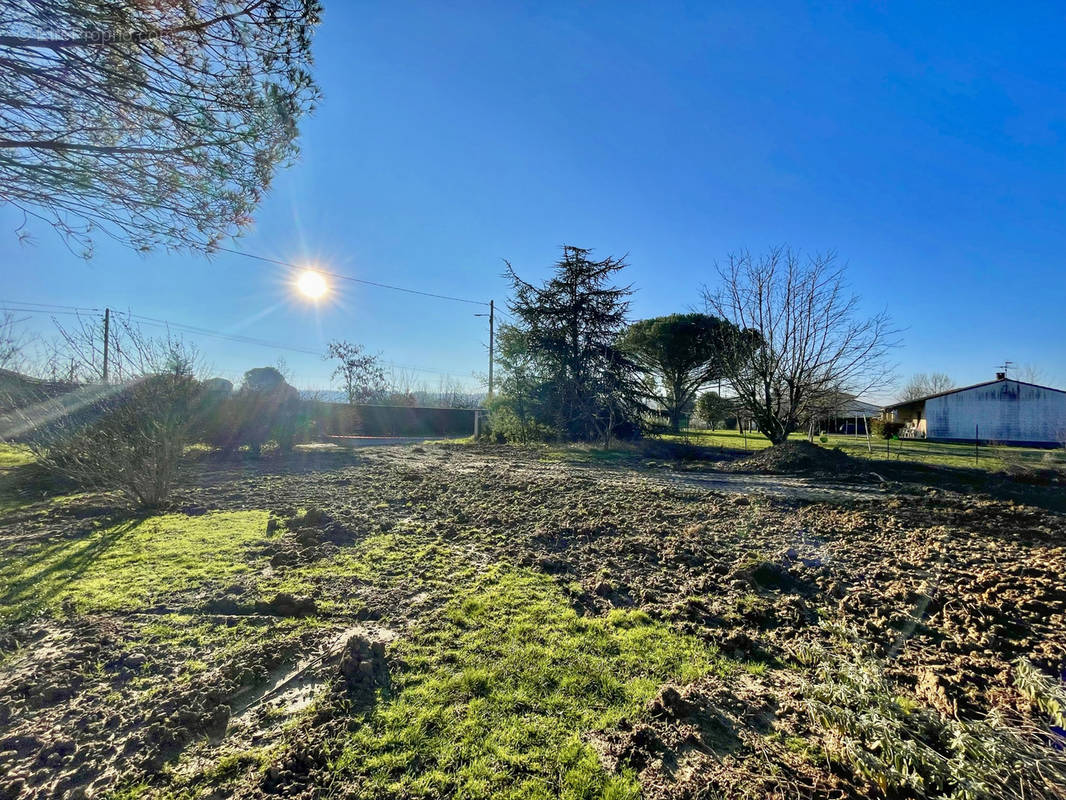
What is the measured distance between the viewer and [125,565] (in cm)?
407

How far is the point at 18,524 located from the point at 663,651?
25.1 ft

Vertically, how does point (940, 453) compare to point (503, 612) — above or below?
above

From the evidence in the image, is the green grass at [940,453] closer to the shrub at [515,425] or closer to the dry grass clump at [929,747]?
the shrub at [515,425]

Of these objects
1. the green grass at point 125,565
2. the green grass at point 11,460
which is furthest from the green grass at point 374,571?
the green grass at point 11,460

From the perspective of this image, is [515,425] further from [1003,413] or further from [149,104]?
[1003,413]

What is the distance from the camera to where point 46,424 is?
6.10 meters

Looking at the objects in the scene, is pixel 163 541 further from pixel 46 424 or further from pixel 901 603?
pixel 901 603

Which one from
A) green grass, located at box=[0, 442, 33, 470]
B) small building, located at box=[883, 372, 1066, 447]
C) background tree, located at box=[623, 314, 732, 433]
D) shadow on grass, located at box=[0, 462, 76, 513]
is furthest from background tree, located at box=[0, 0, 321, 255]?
small building, located at box=[883, 372, 1066, 447]

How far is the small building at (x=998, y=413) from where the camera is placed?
85.9 feet

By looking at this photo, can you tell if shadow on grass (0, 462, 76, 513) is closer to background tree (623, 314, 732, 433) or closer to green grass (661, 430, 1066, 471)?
green grass (661, 430, 1066, 471)

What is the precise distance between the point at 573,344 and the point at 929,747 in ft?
53.9

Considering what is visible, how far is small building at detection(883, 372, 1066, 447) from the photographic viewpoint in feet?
85.9

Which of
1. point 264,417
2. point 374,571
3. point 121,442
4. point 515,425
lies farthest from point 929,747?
point 515,425

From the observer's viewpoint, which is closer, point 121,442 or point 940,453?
point 121,442
